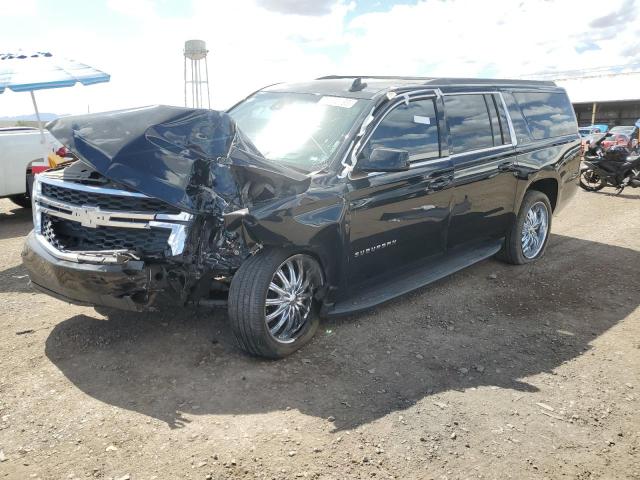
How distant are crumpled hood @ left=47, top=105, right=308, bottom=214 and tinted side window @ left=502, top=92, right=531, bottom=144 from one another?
118 inches

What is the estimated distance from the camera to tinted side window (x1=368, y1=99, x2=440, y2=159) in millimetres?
4297

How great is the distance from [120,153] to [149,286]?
864 millimetres

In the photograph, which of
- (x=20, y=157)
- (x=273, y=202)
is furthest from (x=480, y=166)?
(x=20, y=157)

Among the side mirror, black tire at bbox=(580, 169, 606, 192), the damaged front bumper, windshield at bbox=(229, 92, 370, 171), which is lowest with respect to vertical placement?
black tire at bbox=(580, 169, 606, 192)

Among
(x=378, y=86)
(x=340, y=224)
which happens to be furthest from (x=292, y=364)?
(x=378, y=86)

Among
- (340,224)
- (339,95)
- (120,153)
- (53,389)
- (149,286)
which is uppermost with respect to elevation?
(339,95)

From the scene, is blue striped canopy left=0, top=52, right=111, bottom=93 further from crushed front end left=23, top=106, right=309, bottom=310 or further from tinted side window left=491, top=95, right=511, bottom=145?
tinted side window left=491, top=95, right=511, bottom=145

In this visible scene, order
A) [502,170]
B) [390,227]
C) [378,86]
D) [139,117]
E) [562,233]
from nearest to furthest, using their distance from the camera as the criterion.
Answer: [139,117] < [390,227] < [378,86] < [502,170] < [562,233]

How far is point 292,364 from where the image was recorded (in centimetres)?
381

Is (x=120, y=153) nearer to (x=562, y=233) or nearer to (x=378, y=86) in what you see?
(x=378, y=86)

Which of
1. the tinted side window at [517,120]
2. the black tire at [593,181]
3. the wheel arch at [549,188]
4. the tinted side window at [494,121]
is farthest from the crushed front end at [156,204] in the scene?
the black tire at [593,181]

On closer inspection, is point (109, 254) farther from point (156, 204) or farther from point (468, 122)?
point (468, 122)

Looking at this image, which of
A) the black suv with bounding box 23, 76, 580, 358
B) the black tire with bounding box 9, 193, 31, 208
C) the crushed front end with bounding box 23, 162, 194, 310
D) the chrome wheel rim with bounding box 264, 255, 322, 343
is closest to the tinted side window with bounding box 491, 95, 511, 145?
the black suv with bounding box 23, 76, 580, 358

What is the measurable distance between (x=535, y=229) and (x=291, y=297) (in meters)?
3.75
